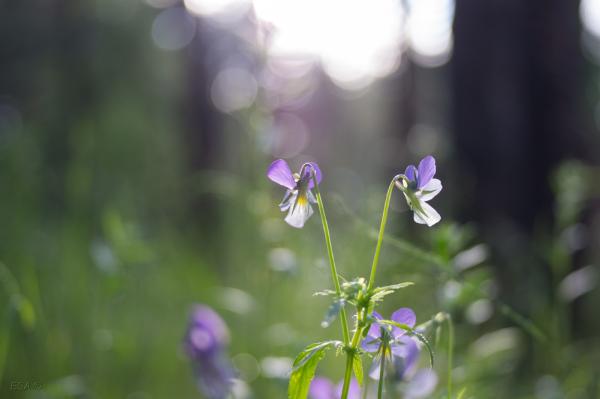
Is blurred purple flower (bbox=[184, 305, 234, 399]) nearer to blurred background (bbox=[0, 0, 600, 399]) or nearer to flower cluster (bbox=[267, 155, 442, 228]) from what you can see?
blurred background (bbox=[0, 0, 600, 399])

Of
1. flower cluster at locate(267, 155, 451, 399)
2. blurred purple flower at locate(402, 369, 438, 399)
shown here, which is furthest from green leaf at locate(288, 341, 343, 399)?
blurred purple flower at locate(402, 369, 438, 399)

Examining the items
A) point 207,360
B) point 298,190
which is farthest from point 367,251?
point 298,190

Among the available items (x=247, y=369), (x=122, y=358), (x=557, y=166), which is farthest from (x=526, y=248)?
(x=122, y=358)

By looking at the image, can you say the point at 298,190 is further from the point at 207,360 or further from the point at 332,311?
the point at 207,360

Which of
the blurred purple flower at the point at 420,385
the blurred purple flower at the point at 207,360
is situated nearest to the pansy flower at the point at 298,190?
the blurred purple flower at the point at 420,385

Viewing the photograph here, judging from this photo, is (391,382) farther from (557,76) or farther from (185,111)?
(185,111)

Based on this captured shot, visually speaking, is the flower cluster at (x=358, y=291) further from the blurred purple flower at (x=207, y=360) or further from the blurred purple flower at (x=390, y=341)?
the blurred purple flower at (x=207, y=360)
